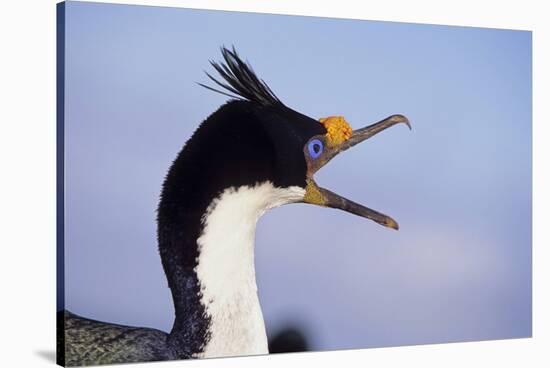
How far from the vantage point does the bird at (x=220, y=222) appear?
5332mm

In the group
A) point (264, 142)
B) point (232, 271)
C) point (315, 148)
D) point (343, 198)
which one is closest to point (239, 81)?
point (264, 142)

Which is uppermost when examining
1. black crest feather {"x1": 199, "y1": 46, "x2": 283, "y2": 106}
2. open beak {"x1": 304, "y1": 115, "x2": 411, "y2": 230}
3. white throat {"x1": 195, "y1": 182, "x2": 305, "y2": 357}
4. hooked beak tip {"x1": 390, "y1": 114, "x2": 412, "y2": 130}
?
black crest feather {"x1": 199, "y1": 46, "x2": 283, "y2": 106}

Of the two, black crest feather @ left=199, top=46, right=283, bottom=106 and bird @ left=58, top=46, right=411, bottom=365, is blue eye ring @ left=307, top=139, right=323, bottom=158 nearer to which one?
bird @ left=58, top=46, right=411, bottom=365

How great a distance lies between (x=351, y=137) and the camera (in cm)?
588

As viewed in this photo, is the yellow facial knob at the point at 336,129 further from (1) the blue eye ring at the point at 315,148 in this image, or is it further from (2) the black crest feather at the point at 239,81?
(2) the black crest feather at the point at 239,81

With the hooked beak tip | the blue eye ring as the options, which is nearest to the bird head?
the blue eye ring

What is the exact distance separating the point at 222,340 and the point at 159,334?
1.00 ft

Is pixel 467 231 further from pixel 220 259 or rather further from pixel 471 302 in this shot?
pixel 220 259

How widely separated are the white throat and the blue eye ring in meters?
0.27

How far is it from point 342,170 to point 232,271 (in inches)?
33.5

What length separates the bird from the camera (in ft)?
17.5

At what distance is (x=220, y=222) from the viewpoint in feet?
17.7

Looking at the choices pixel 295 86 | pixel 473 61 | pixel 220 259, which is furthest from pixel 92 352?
pixel 473 61

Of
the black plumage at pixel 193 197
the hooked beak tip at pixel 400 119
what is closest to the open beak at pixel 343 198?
the hooked beak tip at pixel 400 119
